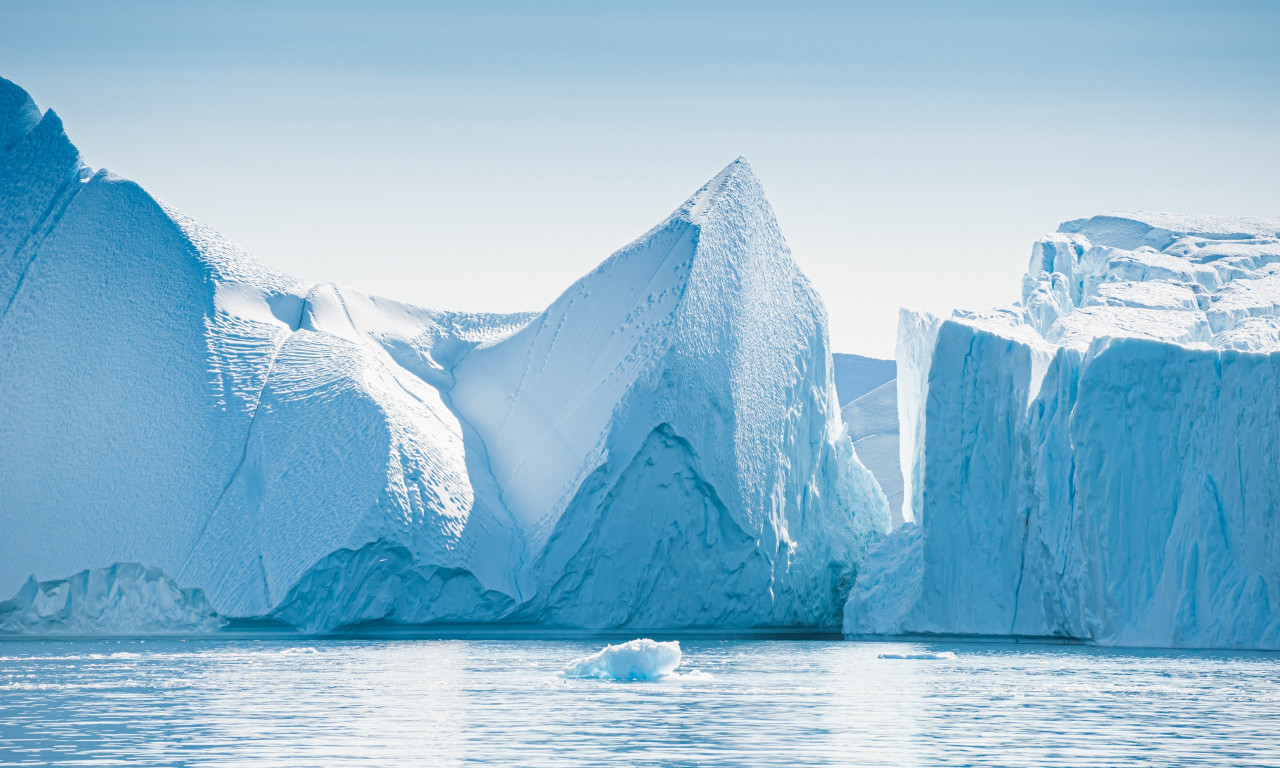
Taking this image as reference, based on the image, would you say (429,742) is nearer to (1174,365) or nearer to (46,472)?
(1174,365)

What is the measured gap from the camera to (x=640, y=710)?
13906 mm

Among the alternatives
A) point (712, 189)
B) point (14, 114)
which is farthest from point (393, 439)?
point (14, 114)

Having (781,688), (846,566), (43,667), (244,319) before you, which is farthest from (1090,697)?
(244,319)

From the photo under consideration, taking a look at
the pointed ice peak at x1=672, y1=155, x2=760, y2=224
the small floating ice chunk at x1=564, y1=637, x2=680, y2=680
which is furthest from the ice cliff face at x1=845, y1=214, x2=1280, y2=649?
the small floating ice chunk at x1=564, y1=637, x2=680, y2=680

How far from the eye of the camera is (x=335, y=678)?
677 inches

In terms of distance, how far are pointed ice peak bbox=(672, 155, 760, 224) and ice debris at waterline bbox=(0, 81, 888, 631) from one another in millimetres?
65

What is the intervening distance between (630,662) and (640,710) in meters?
3.48

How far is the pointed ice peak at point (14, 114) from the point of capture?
95.5 ft

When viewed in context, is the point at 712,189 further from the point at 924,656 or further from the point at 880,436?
the point at 880,436

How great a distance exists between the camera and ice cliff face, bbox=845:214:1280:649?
22.0 meters

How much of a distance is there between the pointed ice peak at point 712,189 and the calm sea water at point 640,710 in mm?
9852

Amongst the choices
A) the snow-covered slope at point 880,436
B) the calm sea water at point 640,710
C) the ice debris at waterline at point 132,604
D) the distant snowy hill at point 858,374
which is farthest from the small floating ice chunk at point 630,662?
the distant snowy hill at point 858,374

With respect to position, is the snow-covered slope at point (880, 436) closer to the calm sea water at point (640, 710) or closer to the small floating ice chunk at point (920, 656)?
the small floating ice chunk at point (920, 656)

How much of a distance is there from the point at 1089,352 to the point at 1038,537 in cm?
295
